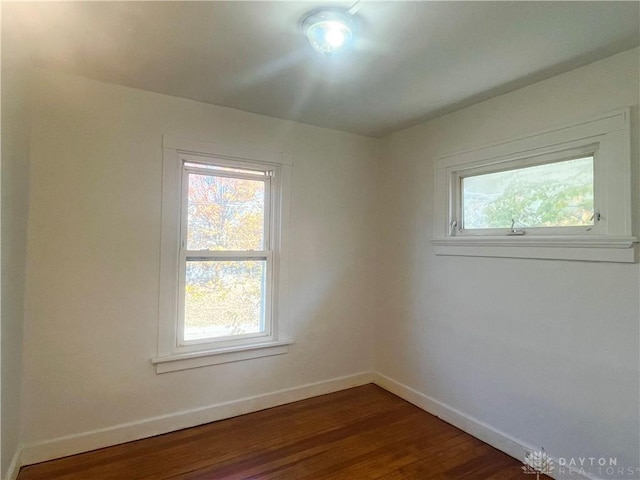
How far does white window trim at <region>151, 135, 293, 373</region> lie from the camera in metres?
2.45

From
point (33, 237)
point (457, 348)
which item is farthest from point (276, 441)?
point (33, 237)

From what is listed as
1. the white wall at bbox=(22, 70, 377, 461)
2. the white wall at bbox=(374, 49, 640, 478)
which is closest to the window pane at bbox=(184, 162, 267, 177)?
the white wall at bbox=(22, 70, 377, 461)

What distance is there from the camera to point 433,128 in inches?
114

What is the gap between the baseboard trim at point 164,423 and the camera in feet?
6.91

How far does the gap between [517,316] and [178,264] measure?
234 centimetres

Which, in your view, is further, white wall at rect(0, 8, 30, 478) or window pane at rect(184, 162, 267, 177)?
window pane at rect(184, 162, 267, 177)

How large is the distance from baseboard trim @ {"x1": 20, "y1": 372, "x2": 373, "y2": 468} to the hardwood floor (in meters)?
0.05

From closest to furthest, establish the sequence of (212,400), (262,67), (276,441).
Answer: (262,67) < (276,441) < (212,400)

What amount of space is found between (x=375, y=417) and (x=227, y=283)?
1.55 meters

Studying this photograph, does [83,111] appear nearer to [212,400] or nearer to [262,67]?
[262,67]

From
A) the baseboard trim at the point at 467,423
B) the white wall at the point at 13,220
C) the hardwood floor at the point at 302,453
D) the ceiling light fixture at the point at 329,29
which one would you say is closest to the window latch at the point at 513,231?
the baseboard trim at the point at 467,423

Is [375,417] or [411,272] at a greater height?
[411,272]

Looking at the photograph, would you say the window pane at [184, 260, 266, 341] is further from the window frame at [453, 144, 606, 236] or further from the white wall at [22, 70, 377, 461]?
the window frame at [453, 144, 606, 236]

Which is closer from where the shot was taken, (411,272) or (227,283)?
(227,283)
